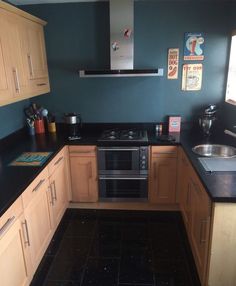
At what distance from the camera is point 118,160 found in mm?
2812

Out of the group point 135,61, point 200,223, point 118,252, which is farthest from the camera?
point 135,61

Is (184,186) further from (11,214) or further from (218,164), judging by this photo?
(11,214)

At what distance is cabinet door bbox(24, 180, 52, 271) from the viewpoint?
1.91m

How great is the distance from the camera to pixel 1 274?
1477 mm

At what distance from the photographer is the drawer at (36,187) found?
1815mm

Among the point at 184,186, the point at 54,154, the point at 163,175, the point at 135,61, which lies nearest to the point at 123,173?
the point at 163,175

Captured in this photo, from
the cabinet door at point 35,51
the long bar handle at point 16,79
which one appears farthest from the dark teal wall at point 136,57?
the long bar handle at point 16,79

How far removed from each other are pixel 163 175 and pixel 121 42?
1501 mm

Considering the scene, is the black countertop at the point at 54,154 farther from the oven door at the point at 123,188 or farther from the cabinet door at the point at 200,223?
the oven door at the point at 123,188

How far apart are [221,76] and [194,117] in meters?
0.56

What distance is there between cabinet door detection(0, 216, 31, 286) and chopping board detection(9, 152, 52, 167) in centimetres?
57

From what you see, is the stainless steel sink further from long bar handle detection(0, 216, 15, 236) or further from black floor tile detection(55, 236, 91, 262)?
long bar handle detection(0, 216, 15, 236)

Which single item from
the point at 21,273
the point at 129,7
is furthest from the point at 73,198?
the point at 129,7

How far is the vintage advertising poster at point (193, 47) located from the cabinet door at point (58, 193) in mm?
1869
